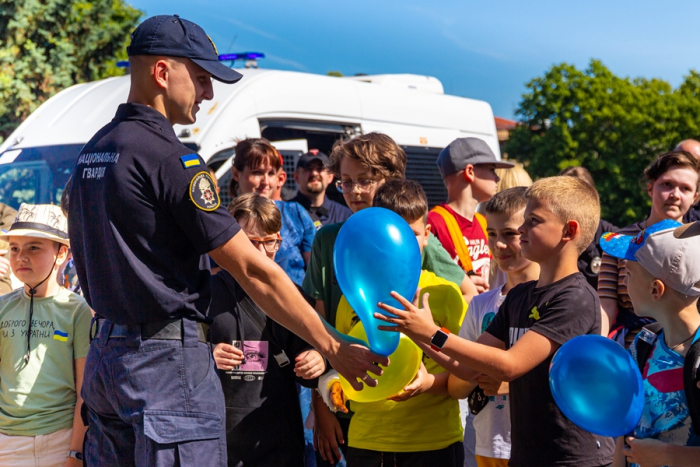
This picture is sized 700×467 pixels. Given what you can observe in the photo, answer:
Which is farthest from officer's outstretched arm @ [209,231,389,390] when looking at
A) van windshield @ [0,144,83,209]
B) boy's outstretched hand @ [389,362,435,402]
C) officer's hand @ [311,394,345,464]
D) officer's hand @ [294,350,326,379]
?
van windshield @ [0,144,83,209]

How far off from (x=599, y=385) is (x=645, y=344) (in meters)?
0.41

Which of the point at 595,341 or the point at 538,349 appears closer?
the point at 595,341

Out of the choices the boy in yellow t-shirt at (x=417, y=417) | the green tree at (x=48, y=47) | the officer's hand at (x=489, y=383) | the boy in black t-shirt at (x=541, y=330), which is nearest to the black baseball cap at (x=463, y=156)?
the boy in yellow t-shirt at (x=417, y=417)

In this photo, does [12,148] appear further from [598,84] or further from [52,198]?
[598,84]

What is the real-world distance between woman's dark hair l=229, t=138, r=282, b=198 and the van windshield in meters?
1.90

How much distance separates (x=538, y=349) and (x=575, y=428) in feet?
1.21

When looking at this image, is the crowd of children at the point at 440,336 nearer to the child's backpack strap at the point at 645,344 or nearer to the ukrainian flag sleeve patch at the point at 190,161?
the child's backpack strap at the point at 645,344

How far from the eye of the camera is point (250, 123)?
677 centimetres

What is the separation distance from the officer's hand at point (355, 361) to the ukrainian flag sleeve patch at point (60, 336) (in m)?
1.61

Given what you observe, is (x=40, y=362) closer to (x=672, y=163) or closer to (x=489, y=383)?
(x=489, y=383)

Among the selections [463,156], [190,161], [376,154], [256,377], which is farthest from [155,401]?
[463,156]

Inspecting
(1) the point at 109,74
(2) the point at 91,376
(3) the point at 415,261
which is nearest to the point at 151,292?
(2) the point at 91,376

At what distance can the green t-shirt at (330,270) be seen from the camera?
3988mm

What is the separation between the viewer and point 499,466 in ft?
11.7
